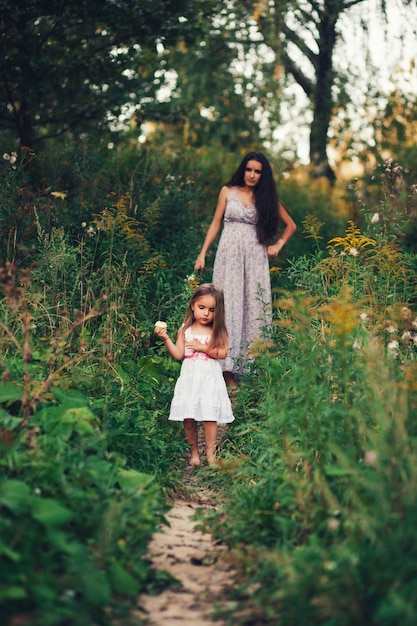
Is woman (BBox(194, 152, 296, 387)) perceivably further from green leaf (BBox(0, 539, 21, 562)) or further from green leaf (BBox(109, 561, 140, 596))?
green leaf (BBox(0, 539, 21, 562))

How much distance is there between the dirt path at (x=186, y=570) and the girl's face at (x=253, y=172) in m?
3.34

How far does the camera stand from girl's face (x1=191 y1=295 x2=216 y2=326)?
16.7 ft

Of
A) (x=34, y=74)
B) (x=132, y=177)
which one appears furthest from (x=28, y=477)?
(x=34, y=74)

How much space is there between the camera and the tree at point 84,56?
313 inches

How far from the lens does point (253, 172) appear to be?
21.9ft

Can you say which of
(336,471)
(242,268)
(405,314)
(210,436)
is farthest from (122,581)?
(242,268)

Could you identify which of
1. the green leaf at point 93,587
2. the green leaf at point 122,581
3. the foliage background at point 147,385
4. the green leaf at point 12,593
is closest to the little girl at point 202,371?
the foliage background at point 147,385

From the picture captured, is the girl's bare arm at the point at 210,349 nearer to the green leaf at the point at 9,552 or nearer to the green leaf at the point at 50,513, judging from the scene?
the green leaf at the point at 50,513

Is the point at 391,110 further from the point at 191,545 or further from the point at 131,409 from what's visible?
the point at 191,545

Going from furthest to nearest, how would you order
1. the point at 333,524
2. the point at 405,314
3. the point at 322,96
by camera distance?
the point at 322,96
the point at 405,314
the point at 333,524

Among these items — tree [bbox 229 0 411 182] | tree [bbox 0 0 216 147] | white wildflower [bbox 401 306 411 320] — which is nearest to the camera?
white wildflower [bbox 401 306 411 320]

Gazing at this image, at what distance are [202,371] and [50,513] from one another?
A: 216 cm

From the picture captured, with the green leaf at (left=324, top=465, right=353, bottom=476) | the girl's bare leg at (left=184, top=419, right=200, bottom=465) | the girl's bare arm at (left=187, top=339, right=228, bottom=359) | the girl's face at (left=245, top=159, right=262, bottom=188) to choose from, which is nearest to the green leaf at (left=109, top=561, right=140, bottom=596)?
the green leaf at (left=324, top=465, right=353, bottom=476)

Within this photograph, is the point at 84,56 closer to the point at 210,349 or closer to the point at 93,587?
the point at 210,349
